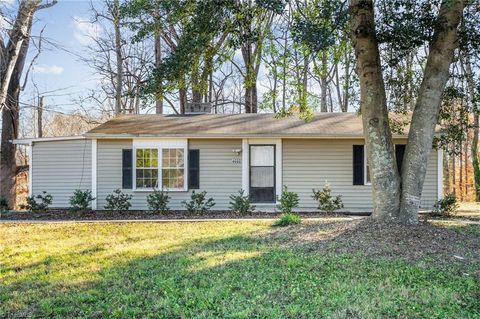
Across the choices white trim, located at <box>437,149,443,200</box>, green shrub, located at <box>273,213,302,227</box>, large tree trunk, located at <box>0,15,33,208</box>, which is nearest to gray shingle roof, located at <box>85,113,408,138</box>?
white trim, located at <box>437,149,443,200</box>

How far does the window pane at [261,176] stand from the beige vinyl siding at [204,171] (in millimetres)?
434

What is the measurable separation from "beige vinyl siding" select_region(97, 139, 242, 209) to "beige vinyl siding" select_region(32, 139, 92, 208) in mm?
602

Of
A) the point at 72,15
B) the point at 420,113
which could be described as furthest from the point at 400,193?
the point at 72,15

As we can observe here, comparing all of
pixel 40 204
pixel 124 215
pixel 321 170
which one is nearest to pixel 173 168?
pixel 124 215

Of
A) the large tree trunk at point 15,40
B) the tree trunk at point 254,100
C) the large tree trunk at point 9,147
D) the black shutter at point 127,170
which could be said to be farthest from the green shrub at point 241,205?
the tree trunk at point 254,100

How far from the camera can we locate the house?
1218 cm

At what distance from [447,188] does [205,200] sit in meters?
16.5

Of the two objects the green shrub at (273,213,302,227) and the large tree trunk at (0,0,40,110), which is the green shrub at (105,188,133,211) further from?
the green shrub at (273,213,302,227)

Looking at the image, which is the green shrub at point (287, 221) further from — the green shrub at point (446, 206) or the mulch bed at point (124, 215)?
the green shrub at point (446, 206)

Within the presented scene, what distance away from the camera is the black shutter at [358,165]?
1218cm

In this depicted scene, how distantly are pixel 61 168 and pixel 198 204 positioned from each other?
15.2 ft

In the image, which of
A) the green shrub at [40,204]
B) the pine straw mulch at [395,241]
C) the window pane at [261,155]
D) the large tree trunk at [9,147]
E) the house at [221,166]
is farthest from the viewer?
Result: the large tree trunk at [9,147]

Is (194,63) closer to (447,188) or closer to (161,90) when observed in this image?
(161,90)

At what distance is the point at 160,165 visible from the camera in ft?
40.2
